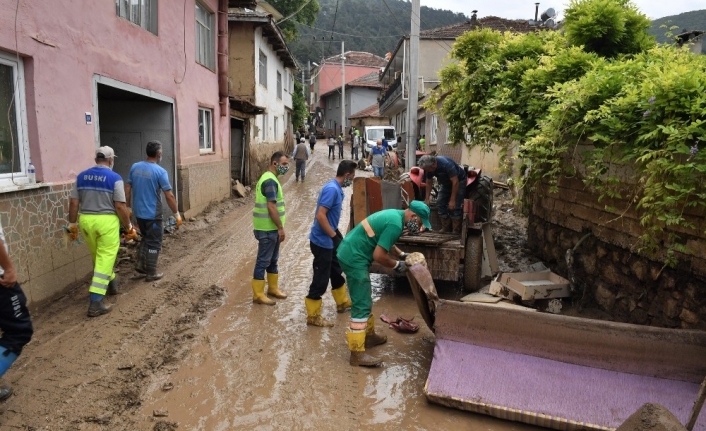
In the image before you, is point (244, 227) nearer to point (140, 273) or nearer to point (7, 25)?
point (140, 273)

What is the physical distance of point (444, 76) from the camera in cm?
812

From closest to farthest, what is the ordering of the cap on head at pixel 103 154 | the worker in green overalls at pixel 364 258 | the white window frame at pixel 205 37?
the worker in green overalls at pixel 364 258
the cap on head at pixel 103 154
the white window frame at pixel 205 37

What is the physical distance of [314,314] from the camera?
17.1ft

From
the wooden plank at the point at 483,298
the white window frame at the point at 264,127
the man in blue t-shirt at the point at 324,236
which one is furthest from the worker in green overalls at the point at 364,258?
the white window frame at the point at 264,127

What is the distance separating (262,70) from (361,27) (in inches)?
2215

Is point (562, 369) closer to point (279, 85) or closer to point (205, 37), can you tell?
point (205, 37)

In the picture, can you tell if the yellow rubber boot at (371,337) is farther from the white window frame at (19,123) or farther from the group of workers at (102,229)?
the white window frame at (19,123)

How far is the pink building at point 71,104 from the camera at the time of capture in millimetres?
5102

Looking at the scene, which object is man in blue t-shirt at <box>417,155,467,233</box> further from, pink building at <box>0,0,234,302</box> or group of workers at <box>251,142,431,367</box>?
pink building at <box>0,0,234,302</box>

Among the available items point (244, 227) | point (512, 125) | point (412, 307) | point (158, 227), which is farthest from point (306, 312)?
point (244, 227)

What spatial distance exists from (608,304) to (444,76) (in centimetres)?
462

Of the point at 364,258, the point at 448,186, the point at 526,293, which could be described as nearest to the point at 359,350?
the point at 364,258

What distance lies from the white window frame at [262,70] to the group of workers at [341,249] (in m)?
14.6

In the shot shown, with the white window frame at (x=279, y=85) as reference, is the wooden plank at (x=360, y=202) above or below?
below
